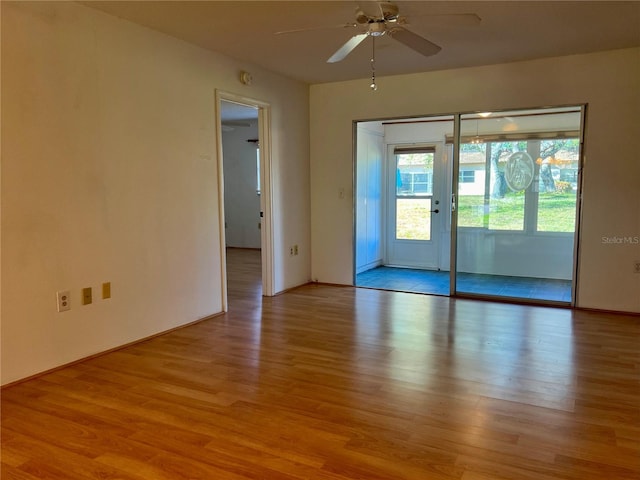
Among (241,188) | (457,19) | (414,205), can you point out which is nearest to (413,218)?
(414,205)

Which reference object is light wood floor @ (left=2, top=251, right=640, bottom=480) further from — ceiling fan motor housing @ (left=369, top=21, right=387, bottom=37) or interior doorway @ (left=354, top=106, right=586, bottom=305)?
ceiling fan motor housing @ (left=369, top=21, right=387, bottom=37)

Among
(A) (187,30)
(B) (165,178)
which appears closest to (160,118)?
(B) (165,178)

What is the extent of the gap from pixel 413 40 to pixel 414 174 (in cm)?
395

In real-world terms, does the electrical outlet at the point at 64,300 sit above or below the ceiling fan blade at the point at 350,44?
below

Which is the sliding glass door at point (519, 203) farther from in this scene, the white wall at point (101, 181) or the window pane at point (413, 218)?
the white wall at point (101, 181)

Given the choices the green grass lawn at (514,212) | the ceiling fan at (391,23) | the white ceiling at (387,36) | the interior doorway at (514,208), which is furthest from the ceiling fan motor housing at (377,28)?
the green grass lawn at (514,212)

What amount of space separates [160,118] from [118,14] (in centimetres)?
77

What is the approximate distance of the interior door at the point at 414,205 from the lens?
6.84 m

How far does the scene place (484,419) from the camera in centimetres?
240

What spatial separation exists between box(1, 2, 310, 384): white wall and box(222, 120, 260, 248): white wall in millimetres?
4454

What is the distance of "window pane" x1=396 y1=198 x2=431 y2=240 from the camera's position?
699 centimetres

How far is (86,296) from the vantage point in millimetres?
3254

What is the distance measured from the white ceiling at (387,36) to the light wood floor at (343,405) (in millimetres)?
2254

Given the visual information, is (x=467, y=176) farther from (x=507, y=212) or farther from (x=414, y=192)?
(x=414, y=192)
